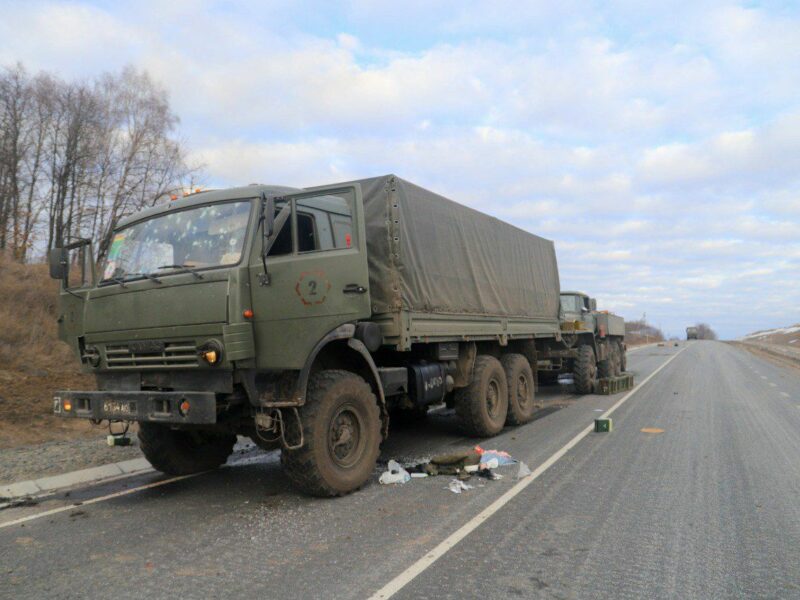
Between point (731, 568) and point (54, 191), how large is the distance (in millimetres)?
24107

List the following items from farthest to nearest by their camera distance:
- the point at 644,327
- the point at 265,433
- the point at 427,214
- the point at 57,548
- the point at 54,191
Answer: the point at 644,327
the point at 54,191
the point at 427,214
the point at 265,433
the point at 57,548

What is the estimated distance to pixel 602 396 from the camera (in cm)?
1380

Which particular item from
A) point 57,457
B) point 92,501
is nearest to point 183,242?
point 92,501

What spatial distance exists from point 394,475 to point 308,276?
94.8 inches

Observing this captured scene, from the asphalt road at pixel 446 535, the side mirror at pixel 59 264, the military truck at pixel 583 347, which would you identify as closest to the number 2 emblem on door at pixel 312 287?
the asphalt road at pixel 446 535

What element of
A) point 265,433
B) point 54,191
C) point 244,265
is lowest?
point 265,433

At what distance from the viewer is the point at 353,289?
17.9ft

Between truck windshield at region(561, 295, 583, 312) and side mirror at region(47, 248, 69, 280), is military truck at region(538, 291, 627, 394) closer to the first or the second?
truck windshield at region(561, 295, 583, 312)

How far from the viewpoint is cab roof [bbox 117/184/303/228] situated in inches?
218

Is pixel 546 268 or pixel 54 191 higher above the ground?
pixel 54 191

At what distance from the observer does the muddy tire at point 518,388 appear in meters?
9.54

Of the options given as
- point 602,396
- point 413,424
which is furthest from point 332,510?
point 602,396

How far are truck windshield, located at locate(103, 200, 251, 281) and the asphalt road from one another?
2263 millimetres

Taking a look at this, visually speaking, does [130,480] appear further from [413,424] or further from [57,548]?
[413,424]
